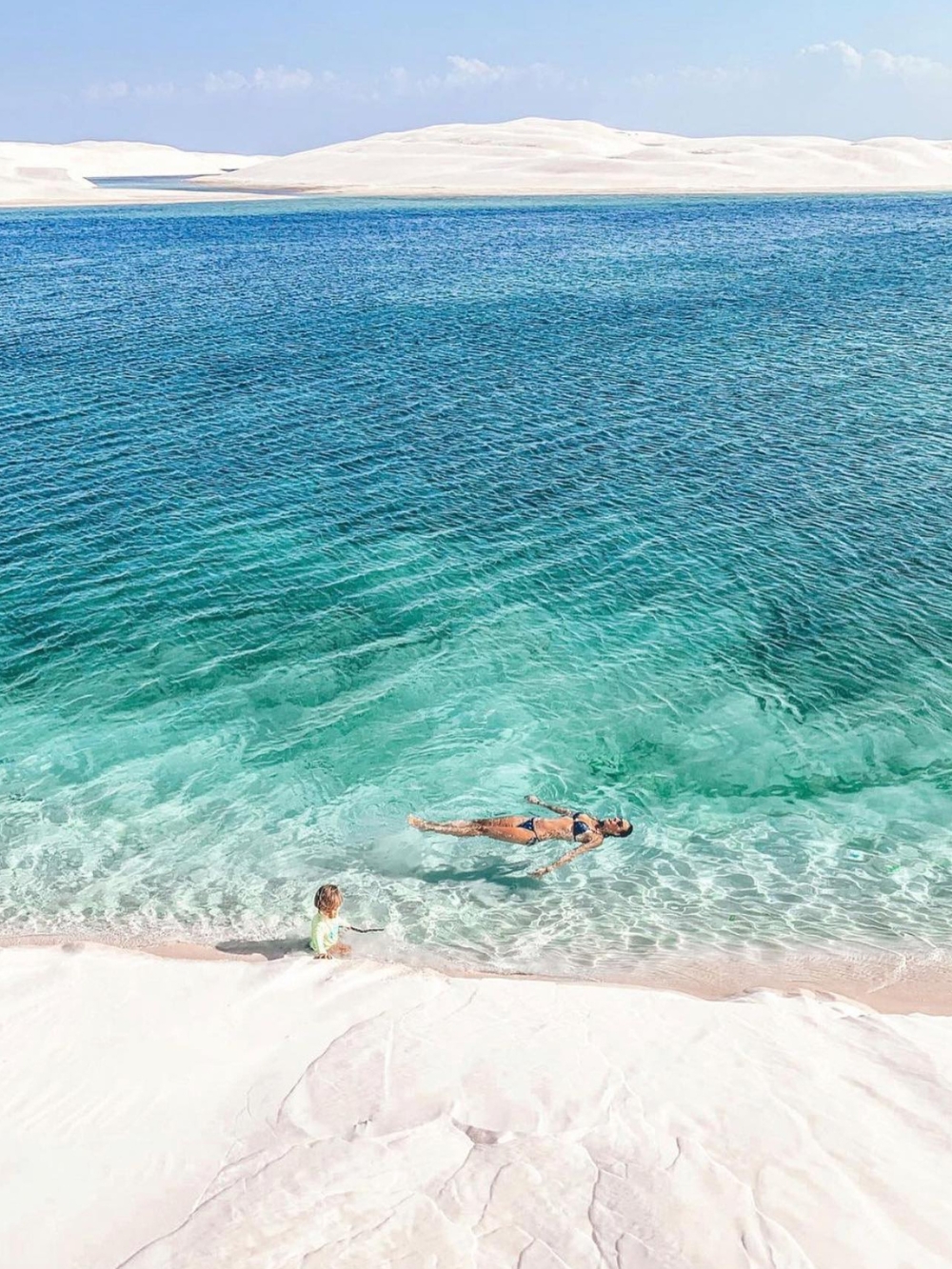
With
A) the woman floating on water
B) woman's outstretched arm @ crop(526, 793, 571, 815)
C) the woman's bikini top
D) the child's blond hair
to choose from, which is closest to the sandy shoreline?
the child's blond hair

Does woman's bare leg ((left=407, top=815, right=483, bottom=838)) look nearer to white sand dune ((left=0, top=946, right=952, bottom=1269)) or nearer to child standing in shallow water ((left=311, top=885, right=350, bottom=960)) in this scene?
child standing in shallow water ((left=311, top=885, right=350, bottom=960))

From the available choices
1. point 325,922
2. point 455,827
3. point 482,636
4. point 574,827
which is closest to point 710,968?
point 574,827

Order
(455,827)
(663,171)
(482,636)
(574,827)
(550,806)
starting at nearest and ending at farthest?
1. (574,827)
2. (455,827)
3. (550,806)
4. (482,636)
5. (663,171)

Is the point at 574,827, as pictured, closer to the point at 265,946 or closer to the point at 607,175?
the point at 265,946

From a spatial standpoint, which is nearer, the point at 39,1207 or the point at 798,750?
the point at 39,1207

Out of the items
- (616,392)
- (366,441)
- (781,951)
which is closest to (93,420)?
(366,441)

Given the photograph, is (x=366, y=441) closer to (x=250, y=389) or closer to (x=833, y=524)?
(x=250, y=389)

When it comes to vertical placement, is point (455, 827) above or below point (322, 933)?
below
